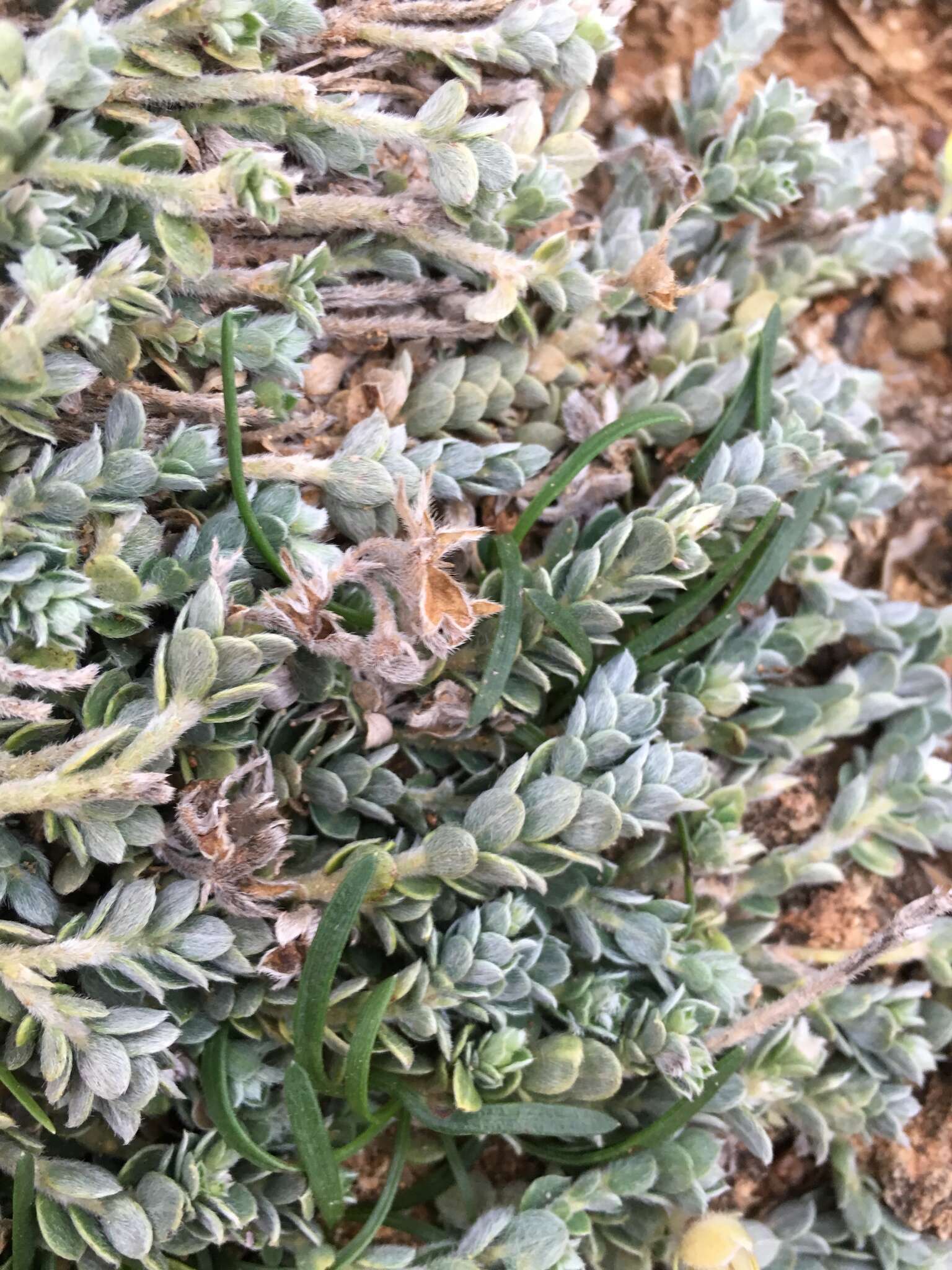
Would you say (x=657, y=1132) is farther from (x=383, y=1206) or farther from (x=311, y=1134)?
(x=311, y=1134)

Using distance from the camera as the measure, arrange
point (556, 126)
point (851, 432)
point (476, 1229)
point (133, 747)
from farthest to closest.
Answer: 1. point (851, 432)
2. point (556, 126)
3. point (476, 1229)
4. point (133, 747)

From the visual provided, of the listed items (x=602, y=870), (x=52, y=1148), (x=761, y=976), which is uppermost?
(x=602, y=870)

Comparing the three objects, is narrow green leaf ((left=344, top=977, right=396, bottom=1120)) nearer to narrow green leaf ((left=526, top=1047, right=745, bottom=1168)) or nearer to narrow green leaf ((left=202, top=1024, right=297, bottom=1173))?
narrow green leaf ((left=202, top=1024, right=297, bottom=1173))

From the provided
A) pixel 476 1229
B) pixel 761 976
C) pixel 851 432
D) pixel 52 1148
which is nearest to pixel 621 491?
pixel 851 432

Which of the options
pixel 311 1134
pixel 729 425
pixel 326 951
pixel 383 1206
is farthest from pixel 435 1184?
pixel 729 425

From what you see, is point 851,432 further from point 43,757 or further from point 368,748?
point 43,757

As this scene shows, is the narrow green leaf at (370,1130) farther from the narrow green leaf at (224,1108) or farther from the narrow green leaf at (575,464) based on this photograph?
the narrow green leaf at (575,464)
